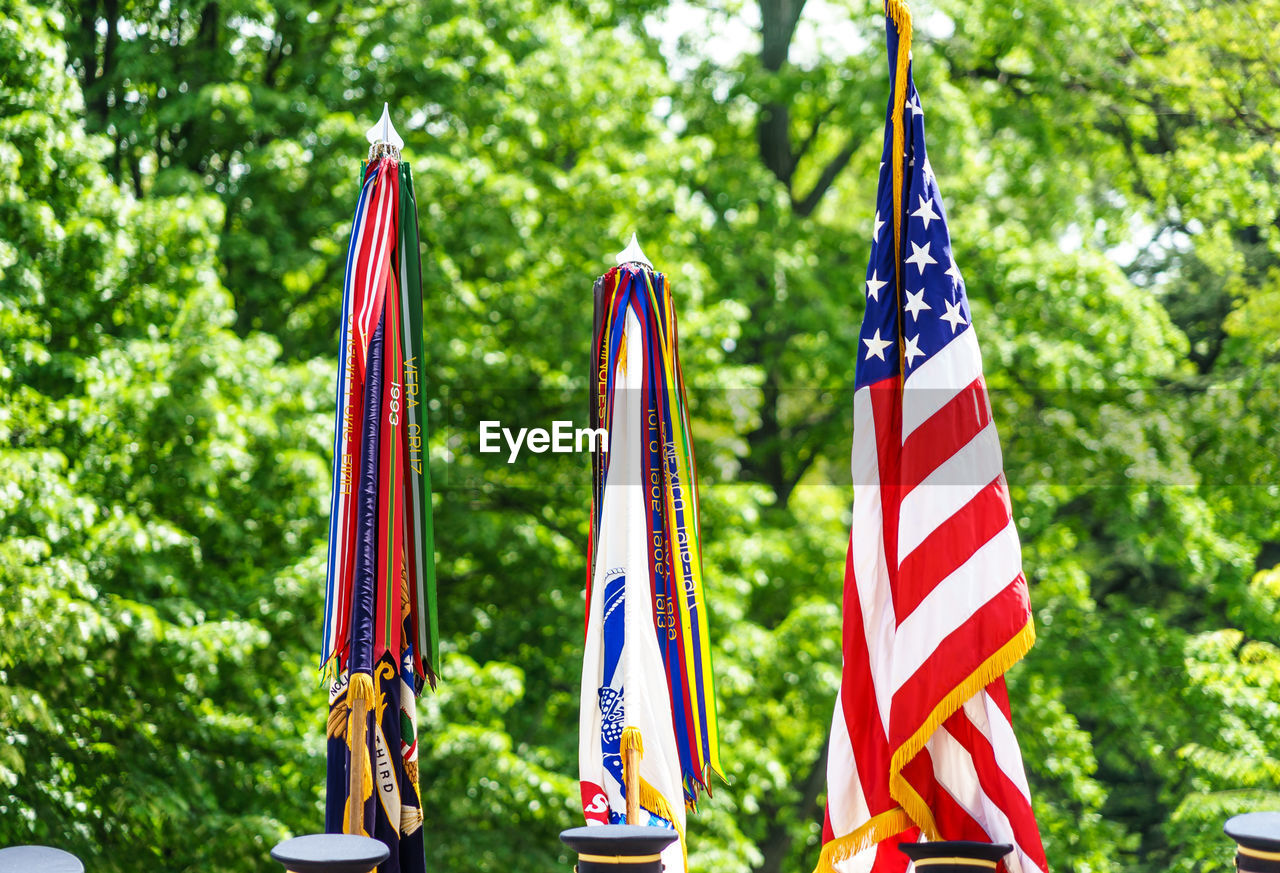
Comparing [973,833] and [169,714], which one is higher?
[169,714]

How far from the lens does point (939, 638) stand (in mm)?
2812

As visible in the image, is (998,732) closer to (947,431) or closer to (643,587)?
(947,431)

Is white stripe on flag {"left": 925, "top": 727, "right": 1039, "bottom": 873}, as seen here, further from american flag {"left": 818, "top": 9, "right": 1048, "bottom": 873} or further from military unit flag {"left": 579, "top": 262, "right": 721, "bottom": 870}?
military unit flag {"left": 579, "top": 262, "right": 721, "bottom": 870}

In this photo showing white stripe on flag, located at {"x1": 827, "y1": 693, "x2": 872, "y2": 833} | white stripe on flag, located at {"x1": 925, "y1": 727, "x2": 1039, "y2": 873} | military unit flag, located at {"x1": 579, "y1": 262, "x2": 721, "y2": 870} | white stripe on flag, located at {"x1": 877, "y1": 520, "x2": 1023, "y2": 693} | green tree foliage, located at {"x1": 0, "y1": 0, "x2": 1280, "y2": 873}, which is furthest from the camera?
green tree foliage, located at {"x1": 0, "y1": 0, "x2": 1280, "y2": 873}

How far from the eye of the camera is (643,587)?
3.15 m

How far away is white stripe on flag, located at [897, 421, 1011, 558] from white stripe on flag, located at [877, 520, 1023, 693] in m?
0.12

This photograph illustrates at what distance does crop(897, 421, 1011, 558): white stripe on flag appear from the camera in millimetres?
2877

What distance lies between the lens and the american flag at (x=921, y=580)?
2.78 m

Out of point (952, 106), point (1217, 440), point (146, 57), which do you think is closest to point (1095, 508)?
point (1217, 440)

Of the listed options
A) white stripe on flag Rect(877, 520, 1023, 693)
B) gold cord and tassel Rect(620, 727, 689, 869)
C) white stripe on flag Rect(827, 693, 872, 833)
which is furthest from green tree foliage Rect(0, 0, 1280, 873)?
white stripe on flag Rect(877, 520, 1023, 693)

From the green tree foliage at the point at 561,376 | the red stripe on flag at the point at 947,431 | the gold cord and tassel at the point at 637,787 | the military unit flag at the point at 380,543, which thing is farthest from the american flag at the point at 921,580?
the green tree foliage at the point at 561,376

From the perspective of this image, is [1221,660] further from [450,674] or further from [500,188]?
[500,188]

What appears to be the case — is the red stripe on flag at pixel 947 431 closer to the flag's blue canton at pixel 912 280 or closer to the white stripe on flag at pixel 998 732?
the flag's blue canton at pixel 912 280

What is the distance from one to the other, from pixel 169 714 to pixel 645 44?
7270 millimetres
